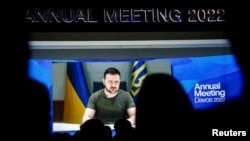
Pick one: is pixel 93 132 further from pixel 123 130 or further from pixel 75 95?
pixel 75 95

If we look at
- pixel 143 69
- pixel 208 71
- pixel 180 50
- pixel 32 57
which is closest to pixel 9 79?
pixel 32 57

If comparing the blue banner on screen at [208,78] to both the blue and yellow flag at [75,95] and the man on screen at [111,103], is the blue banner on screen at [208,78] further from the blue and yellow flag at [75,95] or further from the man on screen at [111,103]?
the blue and yellow flag at [75,95]

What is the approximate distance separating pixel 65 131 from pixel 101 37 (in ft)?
3.37

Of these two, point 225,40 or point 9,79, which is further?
point 225,40

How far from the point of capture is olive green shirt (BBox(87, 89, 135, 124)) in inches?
149

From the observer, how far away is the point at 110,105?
3.80 meters

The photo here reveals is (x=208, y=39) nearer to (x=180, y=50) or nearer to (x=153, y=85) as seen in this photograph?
(x=180, y=50)

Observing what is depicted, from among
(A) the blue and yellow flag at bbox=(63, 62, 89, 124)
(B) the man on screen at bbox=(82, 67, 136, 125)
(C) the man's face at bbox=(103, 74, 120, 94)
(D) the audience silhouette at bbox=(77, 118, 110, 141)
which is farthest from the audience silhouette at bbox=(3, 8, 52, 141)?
(D) the audience silhouette at bbox=(77, 118, 110, 141)

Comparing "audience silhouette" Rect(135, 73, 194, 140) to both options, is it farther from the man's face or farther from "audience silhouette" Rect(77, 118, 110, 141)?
"audience silhouette" Rect(77, 118, 110, 141)

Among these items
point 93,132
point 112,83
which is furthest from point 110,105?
point 93,132

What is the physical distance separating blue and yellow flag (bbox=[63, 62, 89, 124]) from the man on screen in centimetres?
6

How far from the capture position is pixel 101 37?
3867 mm

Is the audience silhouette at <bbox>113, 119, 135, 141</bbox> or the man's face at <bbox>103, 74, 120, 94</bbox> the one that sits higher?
the man's face at <bbox>103, 74, 120, 94</bbox>

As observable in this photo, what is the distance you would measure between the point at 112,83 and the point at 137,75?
27 centimetres
